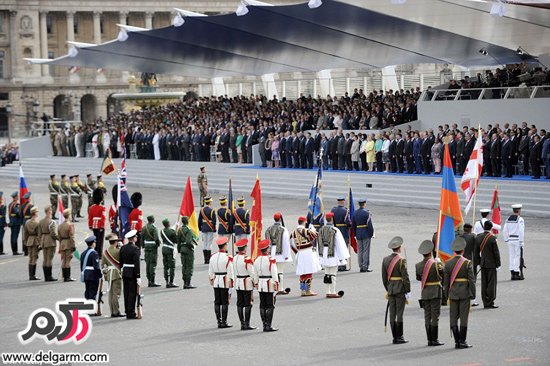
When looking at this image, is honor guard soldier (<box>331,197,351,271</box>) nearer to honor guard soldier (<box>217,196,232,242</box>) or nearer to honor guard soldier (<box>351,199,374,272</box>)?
honor guard soldier (<box>351,199,374,272</box>)

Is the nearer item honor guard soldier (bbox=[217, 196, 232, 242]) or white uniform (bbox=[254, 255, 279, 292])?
white uniform (bbox=[254, 255, 279, 292])

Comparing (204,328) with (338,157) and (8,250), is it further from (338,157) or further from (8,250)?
(338,157)

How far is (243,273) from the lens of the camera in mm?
17562

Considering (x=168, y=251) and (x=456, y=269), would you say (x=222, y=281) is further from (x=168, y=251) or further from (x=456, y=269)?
(x=168, y=251)

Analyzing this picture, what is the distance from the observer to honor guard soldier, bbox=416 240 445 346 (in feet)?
52.3

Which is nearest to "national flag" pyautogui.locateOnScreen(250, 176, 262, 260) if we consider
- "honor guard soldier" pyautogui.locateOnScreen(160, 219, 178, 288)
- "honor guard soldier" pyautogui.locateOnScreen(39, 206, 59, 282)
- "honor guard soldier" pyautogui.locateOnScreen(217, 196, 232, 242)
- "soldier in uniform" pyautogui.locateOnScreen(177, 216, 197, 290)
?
"soldier in uniform" pyautogui.locateOnScreen(177, 216, 197, 290)

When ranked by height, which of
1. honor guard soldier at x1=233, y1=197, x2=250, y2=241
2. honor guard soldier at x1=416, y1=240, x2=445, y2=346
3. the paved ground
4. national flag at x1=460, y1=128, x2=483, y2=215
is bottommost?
the paved ground

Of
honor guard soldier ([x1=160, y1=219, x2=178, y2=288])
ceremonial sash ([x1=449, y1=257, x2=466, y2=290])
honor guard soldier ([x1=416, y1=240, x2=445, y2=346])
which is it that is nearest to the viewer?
honor guard soldier ([x1=416, y1=240, x2=445, y2=346])

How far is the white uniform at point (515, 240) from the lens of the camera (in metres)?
20.8

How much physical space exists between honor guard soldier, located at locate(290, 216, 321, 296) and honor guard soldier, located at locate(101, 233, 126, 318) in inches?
126

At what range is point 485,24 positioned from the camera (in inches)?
1409

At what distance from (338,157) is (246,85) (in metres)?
19.1

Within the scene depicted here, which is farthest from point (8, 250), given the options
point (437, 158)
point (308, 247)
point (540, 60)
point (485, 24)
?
point (540, 60)

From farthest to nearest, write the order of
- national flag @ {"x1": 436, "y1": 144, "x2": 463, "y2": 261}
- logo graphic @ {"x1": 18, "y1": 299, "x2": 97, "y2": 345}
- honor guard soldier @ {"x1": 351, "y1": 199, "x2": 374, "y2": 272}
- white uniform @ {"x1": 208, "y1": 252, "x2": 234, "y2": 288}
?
1. honor guard soldier @ {"x1": 351, "y1": 199, "x2": 374, "y2": 272}
2. national flag @ {"x1": 436, "y1": 144, "x2": 463, "y2": 261}
3. white uniform @ {"x1": 208, "y1": 252, "x2": 234, "y2": 288}
4. logo graphic @ {"x1": 18, "y1": 299, "x2": 97, "y2": 345}
